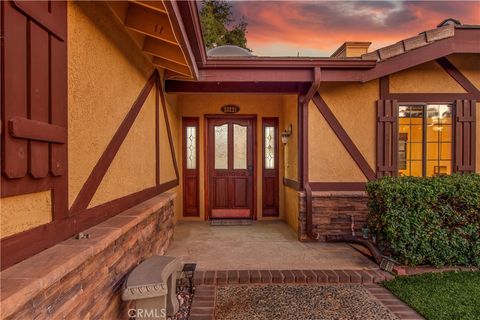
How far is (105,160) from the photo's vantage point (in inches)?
100.0

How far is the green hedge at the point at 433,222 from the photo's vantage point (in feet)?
12.6

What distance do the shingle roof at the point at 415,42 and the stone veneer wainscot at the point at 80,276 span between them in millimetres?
4016

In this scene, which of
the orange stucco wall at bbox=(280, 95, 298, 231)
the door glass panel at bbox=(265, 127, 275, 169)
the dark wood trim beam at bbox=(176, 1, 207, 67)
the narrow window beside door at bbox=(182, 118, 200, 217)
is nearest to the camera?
the dark wood trim beam at bbox=(176, 1, 207, 67)

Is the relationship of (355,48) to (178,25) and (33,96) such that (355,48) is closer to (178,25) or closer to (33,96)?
(178,25)

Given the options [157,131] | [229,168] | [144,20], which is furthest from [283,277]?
[229,168]

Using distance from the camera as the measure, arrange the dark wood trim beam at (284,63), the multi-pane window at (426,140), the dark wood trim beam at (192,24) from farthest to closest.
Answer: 1. the multi-pane window at (426,140)
2. the dark wood trim beam at (284,63)
3. the dark wood trim beam at (192,24)

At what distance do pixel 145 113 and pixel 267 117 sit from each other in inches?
142

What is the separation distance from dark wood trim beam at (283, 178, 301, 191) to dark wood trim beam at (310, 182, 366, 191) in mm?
308

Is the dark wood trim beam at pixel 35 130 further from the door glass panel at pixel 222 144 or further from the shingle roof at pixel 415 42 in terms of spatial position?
the door glass panel at pixel 222 144

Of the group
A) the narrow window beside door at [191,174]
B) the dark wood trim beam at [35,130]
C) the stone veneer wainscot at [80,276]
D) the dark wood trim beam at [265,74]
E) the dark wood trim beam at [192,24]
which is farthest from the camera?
the narrow window beside door at [191,174]

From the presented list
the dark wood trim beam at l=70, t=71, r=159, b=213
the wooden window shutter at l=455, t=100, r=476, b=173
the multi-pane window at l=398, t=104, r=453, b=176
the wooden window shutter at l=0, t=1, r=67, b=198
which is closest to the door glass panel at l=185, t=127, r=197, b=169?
the dark wood trim beam at l=70, t=71, r=159, b=213

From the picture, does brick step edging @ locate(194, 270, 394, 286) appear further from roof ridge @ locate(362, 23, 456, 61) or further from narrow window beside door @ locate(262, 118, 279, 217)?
narrow window beside door @ locate(262, 118, 279, 217)

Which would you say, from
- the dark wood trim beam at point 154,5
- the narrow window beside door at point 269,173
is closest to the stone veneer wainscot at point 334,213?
the narrow window beside door at point 269,173

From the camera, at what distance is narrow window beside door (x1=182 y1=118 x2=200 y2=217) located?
22.9 feet
